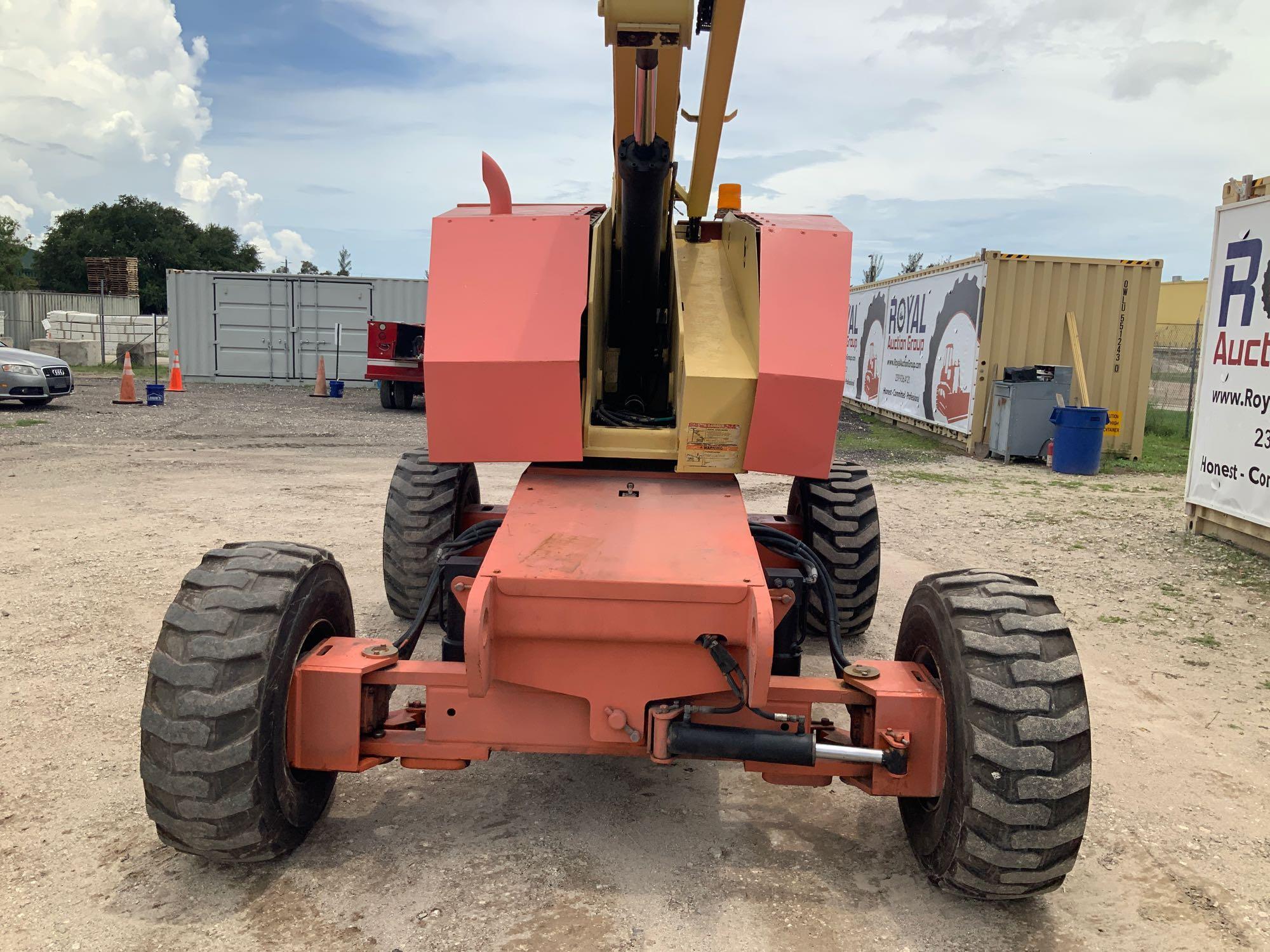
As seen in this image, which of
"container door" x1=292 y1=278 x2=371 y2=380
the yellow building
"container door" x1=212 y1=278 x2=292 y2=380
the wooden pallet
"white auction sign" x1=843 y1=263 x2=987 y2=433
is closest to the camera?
"white auction sign" x1=843 y1=263 x2=987 y2=433

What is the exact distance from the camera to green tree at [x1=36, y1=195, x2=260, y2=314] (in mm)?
56156

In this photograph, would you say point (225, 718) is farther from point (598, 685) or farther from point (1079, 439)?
point (1079, 439)

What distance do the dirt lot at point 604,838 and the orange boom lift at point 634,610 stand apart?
244mm

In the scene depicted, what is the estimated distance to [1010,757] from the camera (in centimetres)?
311

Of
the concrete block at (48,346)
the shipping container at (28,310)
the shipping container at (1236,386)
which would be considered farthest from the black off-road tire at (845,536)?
the shipping container at (28,310)

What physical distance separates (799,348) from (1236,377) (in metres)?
7.16

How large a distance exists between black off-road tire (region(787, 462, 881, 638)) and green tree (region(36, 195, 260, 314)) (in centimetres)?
5534

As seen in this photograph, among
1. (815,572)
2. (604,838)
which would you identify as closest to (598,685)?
(604,838)

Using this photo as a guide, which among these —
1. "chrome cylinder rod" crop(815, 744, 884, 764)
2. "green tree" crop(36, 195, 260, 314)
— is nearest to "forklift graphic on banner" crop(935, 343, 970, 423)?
"chrome cylinder rod" crop(815, 744, 884, 764)

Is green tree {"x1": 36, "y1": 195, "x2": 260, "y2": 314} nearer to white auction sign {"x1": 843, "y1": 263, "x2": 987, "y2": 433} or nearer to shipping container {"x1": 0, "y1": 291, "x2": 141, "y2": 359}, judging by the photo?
shipping container {"x1": 0, "y1": 291, "x2": 141, "y2": 359}

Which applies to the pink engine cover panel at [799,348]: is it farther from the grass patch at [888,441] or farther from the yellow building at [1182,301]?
the yellow building at [1182,301]

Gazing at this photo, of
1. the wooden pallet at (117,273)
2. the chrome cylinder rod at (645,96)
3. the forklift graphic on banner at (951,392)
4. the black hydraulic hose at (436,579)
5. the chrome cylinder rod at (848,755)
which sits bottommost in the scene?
the chrome cylinder rod at (848,755)

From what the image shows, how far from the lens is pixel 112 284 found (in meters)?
44.1

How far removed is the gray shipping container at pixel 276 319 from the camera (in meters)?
26.6
